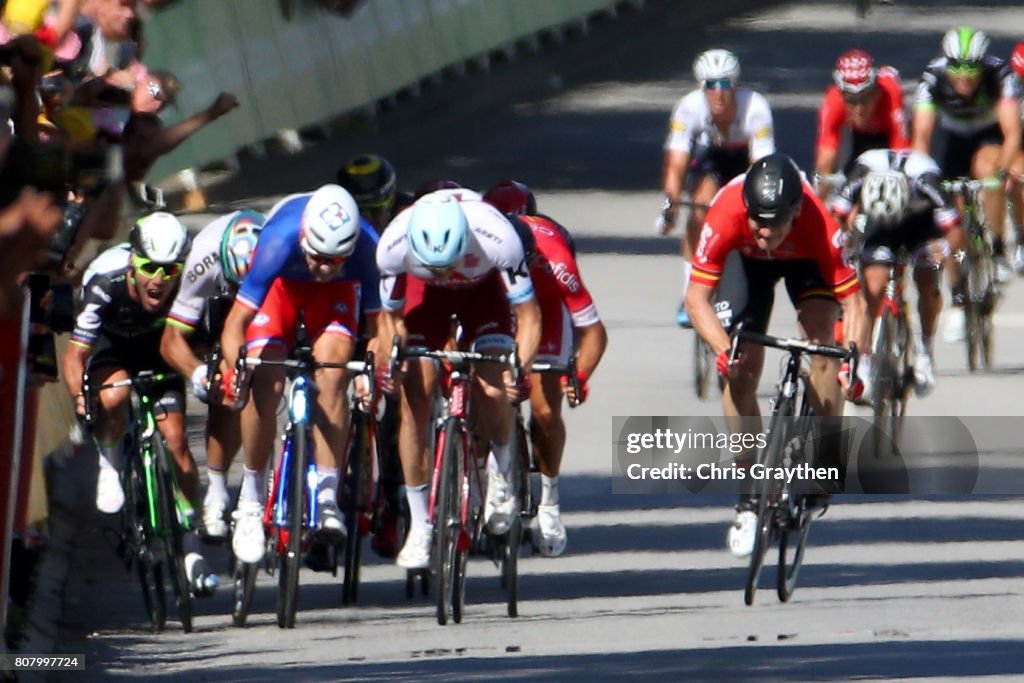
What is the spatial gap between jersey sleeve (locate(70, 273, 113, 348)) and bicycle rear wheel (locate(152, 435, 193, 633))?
0.60 meters

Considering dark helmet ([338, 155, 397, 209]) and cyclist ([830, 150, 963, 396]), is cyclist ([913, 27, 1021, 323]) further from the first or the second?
dark helmet ([338, 155, 397, 209])

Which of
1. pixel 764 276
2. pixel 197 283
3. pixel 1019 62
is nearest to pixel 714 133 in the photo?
pixel 1019 62

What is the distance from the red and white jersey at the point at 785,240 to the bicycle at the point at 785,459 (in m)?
0.51

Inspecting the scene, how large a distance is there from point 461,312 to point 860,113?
671 cm

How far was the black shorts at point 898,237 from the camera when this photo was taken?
15445 millimetres

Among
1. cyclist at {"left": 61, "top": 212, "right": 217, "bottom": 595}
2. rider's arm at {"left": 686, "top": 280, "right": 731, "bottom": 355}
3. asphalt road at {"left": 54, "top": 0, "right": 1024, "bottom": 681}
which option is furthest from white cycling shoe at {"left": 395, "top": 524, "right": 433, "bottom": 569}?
rider's arm at {"left": 686, "top": 280, "right": 731, "bottom": 355}

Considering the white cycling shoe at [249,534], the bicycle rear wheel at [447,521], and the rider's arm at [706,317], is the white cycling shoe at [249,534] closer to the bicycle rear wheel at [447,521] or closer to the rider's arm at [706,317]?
the bicycle rear wheel at [447,521]

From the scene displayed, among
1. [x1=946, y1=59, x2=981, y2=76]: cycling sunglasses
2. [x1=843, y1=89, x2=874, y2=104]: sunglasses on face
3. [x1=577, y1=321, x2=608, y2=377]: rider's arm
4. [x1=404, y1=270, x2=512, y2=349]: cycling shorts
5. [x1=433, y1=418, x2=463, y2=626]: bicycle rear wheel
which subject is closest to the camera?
[x1=433, y1=418, x2=463, y2=626]: bicycle rear wheel

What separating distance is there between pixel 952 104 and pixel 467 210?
27.4 feet

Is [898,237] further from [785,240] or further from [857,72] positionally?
[785,240]

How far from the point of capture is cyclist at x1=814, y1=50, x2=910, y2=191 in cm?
1822

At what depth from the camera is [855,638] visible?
10789 millimetres

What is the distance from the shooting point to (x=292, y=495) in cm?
1178

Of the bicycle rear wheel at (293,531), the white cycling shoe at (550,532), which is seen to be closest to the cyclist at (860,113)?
the white cycling shoe at (550,532)
